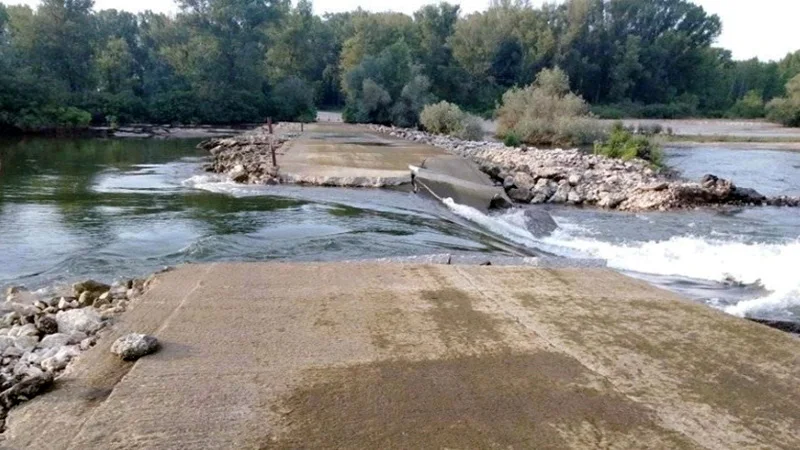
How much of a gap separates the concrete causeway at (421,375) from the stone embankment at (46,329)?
→ 17 cm

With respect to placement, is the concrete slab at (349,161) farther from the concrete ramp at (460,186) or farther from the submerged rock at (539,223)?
the submerged rock at (539,223)

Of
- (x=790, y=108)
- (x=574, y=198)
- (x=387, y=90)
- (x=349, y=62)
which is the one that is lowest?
(x=574, y=198)

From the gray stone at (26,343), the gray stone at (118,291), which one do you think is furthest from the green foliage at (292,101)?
the gray stone at (26,343)

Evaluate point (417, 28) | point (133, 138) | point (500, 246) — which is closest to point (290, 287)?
point (500, 246)

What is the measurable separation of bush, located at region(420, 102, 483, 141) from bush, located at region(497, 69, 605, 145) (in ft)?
6.38

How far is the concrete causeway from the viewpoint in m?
3.35

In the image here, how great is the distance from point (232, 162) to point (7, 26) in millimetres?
47947

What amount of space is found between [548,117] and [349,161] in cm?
2139

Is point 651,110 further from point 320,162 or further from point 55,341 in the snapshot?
point 55,341

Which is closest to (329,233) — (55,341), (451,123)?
(55,341)

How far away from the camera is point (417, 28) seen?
2825 inches

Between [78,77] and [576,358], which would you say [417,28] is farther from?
[576,358]

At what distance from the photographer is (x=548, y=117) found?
38812 millimetres

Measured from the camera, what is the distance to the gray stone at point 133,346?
417 centimetres
